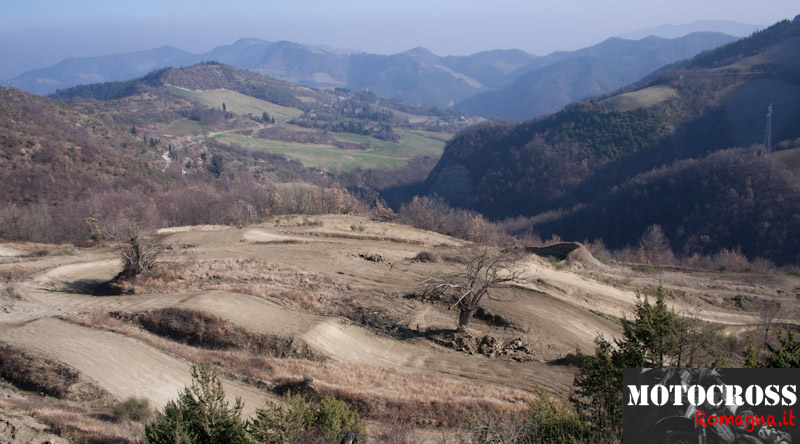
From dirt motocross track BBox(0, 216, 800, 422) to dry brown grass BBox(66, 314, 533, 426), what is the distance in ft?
1.02

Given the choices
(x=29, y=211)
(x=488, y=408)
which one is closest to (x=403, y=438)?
(x=488, y=408)

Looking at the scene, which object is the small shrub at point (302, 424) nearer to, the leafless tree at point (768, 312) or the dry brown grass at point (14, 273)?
the dry brown grass at point (14, 273)

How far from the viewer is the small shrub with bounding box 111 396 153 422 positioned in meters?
14.1

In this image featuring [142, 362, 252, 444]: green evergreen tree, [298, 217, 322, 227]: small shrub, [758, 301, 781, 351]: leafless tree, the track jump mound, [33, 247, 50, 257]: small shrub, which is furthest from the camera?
[298, 217, 322, 227]: small shrub

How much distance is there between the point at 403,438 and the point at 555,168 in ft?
430

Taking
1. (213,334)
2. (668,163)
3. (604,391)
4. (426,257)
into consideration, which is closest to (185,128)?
(668,163)

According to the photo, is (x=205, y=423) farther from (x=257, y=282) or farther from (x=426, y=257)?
(x=426, y=257)

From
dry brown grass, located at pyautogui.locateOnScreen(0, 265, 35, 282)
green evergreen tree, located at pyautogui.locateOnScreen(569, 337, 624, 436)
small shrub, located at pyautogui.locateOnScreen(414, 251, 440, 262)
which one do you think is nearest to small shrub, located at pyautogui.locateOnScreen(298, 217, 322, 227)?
small shrub, located at pyautogui.locateOnScreen(414, 251, 440, 262)

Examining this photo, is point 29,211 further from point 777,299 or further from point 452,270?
point 777,299

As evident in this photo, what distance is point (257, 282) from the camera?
28672 mm

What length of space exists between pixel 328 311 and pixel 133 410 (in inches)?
463

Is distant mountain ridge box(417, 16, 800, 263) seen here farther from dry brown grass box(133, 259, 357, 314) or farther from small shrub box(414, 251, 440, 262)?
dry brown grass box(133, 259, 357, 314)

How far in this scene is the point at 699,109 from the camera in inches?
5251

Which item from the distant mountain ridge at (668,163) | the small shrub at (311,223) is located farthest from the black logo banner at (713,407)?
the distant mountain ridge at (668,163)
